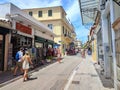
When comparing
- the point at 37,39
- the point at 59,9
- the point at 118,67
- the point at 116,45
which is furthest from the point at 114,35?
the point at 59,9

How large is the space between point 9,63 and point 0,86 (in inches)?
214

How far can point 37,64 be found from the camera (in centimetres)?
1723

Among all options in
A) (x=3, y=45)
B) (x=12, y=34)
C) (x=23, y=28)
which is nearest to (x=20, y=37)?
(x=23, y=28)

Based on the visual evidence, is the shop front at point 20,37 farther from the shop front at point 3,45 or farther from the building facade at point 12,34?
the shop front at point 3,45

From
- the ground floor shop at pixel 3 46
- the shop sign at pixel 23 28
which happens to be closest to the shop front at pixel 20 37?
the shop sign at pixel 23 28

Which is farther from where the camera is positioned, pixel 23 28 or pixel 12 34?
pixel 23 28

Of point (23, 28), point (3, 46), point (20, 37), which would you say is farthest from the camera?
point (23, 28)

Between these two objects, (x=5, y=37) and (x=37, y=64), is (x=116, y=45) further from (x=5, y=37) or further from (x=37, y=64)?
(x=37, y=64)

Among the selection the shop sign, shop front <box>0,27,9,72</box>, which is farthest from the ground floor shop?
the shop sign

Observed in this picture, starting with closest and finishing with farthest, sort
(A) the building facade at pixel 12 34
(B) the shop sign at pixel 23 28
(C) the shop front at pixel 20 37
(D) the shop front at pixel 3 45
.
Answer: (D) the shop front at pixel 3 45
(A) the building facade at pixel 12 34
(C) the shop front at pixel 20 37
(B) the shop sign at pixel 23 28

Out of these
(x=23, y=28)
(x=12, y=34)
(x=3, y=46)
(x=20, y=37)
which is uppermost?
(x=23, y=28)

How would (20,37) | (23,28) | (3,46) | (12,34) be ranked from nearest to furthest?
(3,46), (12,34), (20,37), (23,28)

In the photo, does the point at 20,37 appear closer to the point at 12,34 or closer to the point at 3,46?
the point at 12,34

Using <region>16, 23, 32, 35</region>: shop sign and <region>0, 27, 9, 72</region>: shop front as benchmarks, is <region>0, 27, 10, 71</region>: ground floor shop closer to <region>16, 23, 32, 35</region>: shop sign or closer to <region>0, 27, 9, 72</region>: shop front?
<region>0, 27, 9, 72</region>: shop front
